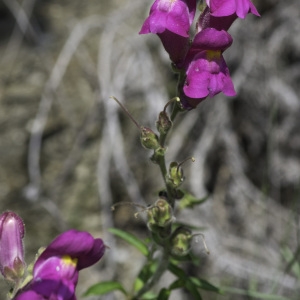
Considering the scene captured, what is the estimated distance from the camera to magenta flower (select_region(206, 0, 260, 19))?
5.33 ft

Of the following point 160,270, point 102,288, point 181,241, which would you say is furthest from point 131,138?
point 181,241

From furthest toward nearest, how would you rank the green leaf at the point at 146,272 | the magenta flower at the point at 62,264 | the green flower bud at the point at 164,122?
the green leaf at the point at 146,272 < the green flower bud at the point at 164,122 < the magenta flower at the point at 62,264

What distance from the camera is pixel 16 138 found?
383 centimetres

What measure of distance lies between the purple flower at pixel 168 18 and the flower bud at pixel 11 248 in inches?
24.4

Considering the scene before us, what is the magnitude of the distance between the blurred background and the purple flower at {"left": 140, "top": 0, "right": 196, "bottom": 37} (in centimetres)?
186

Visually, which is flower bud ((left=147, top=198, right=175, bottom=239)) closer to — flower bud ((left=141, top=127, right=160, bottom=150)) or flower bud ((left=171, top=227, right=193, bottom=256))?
flower bud ((left=171, top=227, right=193, bottom=256))

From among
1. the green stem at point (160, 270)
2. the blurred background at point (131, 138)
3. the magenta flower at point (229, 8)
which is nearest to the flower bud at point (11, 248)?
the green stem at point (160, 270)

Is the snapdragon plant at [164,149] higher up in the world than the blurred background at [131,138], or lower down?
higher up

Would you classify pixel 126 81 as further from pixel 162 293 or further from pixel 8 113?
pixel 162 293

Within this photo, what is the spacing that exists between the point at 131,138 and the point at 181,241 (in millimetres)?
2146

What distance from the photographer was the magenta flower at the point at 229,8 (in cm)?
162

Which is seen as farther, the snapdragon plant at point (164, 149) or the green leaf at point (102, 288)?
the green leaf at point (102, 288)

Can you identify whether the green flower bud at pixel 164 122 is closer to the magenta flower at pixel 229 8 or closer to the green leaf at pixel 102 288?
the magenta flower at pixel 229 8

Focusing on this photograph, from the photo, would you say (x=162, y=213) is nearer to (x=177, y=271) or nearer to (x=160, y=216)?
(x=160, y=216)
